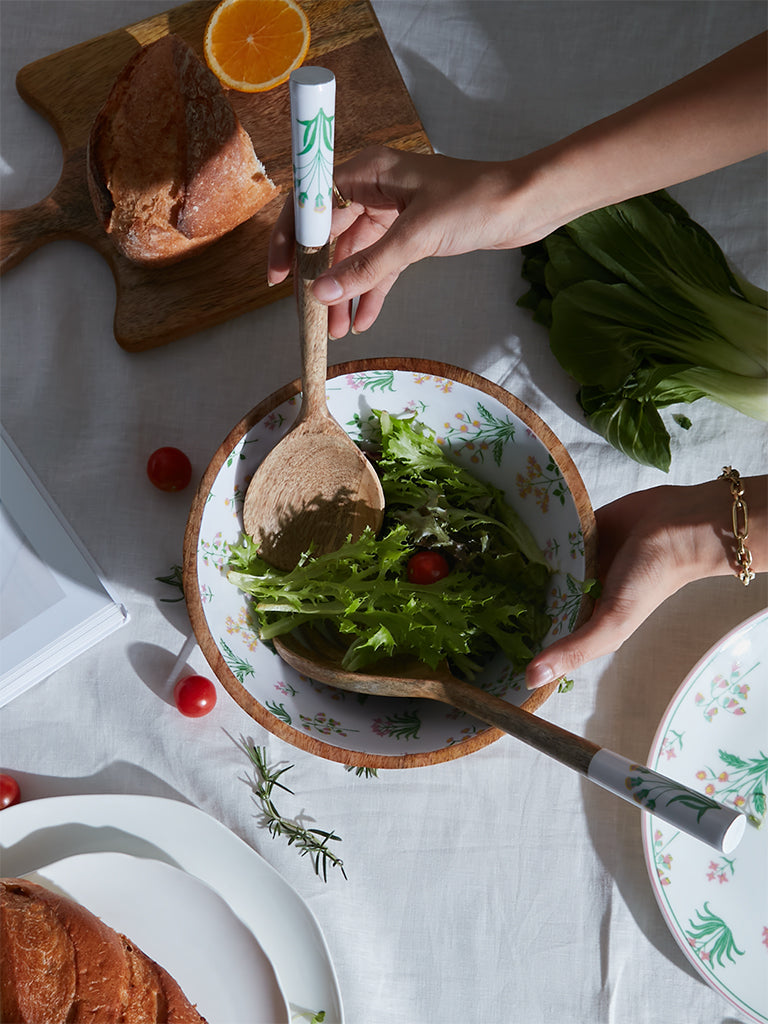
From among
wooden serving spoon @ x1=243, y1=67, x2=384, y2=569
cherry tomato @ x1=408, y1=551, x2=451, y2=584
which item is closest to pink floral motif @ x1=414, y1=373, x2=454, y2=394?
wooden serving spoon @ x1=243, y1=67, x2=384, y2=569

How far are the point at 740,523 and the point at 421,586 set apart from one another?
458 mm

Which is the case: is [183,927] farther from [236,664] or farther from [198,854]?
[236,664]

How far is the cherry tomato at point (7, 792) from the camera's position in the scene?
1.18 meters

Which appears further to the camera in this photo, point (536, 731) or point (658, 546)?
point (658, 546)

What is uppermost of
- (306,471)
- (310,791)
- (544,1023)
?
(306,471)

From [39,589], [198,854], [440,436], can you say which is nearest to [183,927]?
[198,854]

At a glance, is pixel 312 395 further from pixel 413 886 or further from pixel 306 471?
pixel 413 886

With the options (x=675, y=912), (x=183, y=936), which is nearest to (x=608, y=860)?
(x=675, y=912)

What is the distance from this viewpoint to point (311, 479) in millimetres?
1106

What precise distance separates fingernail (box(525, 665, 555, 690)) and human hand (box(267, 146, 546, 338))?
479 millimetres

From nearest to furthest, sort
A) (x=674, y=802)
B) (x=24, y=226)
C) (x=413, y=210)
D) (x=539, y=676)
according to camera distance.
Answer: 1. (x=674, y=802)
2. (x=539, y=676)
3. (x=413, y=210)
4. (x=24, y=226)

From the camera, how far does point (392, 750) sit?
97cm

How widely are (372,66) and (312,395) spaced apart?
668 mm

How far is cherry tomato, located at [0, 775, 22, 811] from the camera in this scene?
1.18 m
